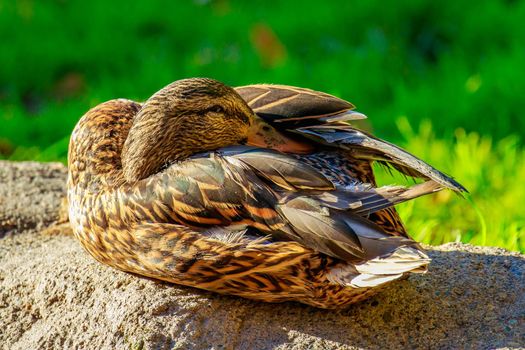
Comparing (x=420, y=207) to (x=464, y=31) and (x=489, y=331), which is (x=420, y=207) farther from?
(x=464, y=31)

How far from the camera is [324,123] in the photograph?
352 cm

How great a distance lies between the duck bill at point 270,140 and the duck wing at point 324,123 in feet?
0.13

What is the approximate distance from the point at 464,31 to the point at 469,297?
4.20 meters

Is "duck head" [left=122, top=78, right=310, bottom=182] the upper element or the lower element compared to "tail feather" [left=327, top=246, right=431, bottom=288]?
upper

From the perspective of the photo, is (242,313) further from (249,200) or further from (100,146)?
(100,146)

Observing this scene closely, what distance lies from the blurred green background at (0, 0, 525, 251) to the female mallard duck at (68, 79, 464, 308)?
68.3 inches

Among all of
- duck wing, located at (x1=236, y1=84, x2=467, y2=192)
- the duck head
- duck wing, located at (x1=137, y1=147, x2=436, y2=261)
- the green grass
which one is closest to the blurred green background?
the green grass

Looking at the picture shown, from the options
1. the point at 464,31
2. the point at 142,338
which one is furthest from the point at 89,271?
the point at 464,31

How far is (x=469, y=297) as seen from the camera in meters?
3.40

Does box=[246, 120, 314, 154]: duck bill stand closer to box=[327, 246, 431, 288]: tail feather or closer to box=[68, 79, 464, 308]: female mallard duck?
box=[68, 79, 464, 308]: female mallard duck

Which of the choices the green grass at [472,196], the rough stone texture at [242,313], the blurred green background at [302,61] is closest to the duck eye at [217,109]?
the rough stone texture at [242,313]

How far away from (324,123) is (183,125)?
59cm

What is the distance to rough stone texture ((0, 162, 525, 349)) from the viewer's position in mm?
3090

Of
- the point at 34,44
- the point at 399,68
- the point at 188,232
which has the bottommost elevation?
the point at 34,44
